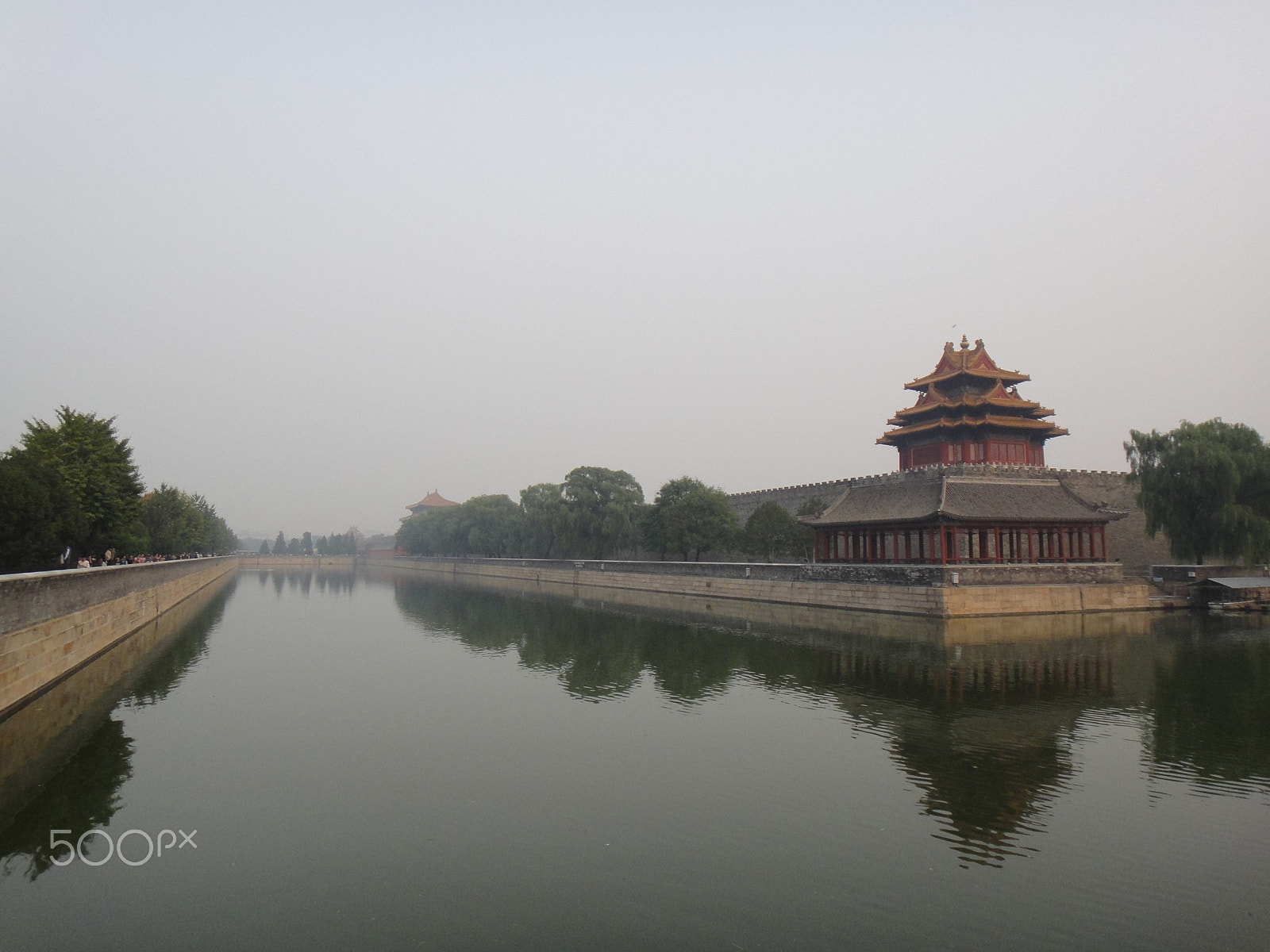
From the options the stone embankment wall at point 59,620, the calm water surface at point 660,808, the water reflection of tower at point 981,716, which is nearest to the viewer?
the calm water surface at point 660,808

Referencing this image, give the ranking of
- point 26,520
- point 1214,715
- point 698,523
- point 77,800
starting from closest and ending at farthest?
point 77,800 → point 1214,715 → point 26,520 → point 698,523

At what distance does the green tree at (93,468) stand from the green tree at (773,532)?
1139 inches

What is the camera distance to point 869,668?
1742 centimetres

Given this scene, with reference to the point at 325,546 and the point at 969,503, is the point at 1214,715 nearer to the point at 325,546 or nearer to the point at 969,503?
the point at 969,503

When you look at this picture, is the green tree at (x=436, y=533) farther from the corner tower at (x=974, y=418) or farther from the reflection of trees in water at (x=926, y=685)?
the reflection of trees in water at (x=926, y=685)

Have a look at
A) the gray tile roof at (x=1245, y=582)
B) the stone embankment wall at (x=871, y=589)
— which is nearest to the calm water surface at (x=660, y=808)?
the stone embankment wall at (x=871, y=589)

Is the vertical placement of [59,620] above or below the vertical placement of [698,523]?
below

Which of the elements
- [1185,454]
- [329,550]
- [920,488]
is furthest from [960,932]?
[329,550]

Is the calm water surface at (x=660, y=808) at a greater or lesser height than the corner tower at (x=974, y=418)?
lesser

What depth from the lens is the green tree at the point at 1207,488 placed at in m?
29.5

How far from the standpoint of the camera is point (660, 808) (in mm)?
8703

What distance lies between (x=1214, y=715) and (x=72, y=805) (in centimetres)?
1620

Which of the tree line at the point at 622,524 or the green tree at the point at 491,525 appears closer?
the tree line at the point at 622,524

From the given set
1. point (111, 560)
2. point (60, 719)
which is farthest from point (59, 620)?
point (111, 560)
